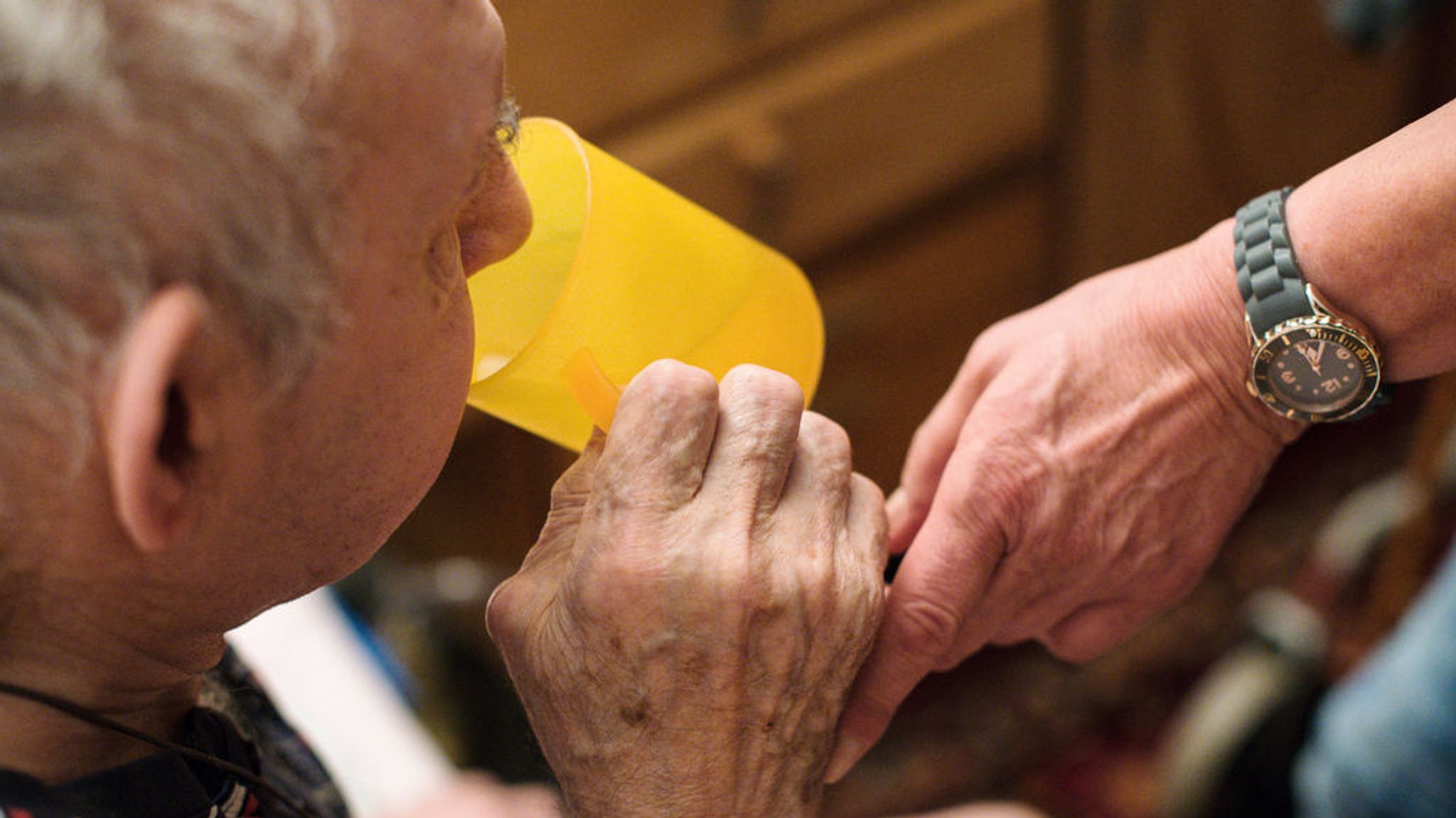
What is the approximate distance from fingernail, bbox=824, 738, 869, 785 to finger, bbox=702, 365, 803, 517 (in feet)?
0.52

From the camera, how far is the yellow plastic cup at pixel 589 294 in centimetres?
68

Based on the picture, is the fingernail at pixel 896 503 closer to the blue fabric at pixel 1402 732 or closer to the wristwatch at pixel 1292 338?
the wristwatch at pixel 1292 338

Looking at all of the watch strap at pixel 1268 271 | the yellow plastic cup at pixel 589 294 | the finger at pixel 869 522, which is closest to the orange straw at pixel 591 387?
the yellow plastic cup at pixel 589 294

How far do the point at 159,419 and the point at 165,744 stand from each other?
8.0 inches

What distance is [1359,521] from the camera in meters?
1.58

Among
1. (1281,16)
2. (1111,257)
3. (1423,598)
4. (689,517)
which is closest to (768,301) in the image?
(689,517)

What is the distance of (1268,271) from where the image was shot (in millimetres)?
778

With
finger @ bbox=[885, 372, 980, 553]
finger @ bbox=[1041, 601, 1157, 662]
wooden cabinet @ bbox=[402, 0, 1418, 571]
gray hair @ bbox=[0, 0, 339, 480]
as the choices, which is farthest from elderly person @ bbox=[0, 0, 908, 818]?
wooden cabinet @ bbox=[402, 0, 1418, 571]

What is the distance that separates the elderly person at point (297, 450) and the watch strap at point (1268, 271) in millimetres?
243

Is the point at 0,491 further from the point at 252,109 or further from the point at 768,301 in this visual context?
the point at 768,301

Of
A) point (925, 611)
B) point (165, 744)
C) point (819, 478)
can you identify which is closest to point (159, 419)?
point (165, 744)

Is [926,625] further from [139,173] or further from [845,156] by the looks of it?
[845,156]

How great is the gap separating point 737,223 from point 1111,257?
1.61ft

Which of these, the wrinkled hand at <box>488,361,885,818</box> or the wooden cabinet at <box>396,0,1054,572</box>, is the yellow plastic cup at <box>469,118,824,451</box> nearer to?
the wrinkled hand at <box>488,361,885,818</box>
